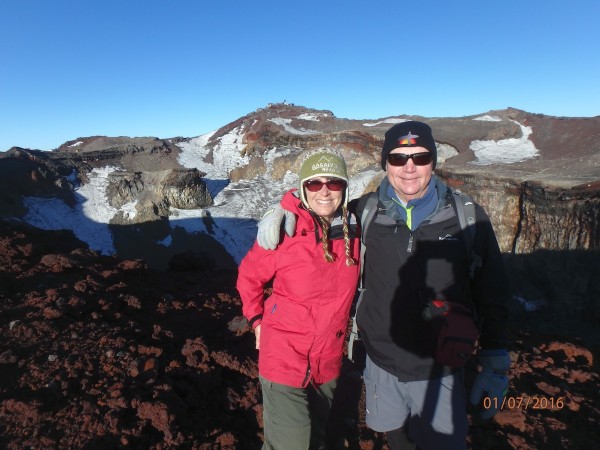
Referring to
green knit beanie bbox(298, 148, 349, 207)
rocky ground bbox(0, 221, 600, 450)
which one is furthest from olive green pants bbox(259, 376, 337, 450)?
green knit beanie bbox(298, 148, 349, 207)

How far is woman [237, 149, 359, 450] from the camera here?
2.26m

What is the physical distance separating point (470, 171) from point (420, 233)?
8.52m

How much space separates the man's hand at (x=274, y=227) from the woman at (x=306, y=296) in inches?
2.4

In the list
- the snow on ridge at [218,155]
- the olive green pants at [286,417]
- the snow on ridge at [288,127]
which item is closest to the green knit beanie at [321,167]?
the olive green pants at [286,417]

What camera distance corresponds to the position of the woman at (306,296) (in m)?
2.26

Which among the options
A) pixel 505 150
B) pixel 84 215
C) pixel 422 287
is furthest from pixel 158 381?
pixel 84 215

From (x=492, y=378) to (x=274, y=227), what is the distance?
1.69 m

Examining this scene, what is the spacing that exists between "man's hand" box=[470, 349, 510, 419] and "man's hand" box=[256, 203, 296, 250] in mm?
1485

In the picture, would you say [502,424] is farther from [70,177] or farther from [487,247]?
[70,177]

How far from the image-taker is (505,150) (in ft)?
44.4

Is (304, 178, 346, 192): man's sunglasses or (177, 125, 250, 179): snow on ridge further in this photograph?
(177, 125, 250, 179): snow on ridge

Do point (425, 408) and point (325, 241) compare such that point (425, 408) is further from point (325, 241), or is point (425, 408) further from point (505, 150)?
point (505, 150)
